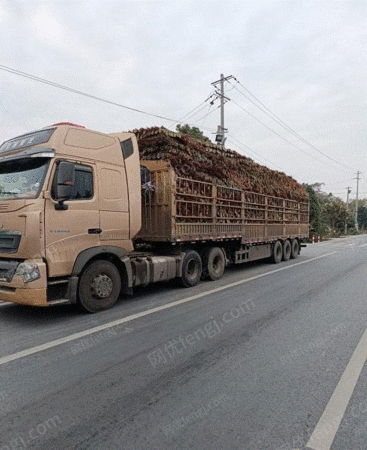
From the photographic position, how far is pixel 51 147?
5.10 meters

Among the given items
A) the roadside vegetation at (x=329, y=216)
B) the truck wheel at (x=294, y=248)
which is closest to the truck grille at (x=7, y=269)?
the truck wheel at (x=294, y=248)

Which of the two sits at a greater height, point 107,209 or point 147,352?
point 107,209

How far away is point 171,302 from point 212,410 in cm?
360

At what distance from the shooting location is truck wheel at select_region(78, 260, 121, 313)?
5348 millimetres

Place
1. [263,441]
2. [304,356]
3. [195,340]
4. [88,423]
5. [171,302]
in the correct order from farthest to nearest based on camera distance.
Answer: [171,302]
[195,340]
[304,356]
[88,423]
[263,441]

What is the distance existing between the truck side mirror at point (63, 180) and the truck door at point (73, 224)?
0.07 metres

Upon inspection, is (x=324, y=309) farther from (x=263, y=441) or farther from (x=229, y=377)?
(x=263, y=441)

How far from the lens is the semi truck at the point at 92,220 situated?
4.84m

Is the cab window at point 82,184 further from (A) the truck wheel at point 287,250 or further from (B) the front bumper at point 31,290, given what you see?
(A) the truck wheel at point 287,250

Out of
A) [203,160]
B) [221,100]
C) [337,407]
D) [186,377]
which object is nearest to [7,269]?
[186,377]

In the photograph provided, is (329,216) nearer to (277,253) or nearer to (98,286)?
(277,253)

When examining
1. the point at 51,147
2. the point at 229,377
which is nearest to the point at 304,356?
the point at 229,377

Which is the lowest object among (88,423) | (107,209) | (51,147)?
(88,423)

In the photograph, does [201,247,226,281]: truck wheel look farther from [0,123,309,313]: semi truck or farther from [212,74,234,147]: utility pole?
[212,74,234,147]: utility pole
